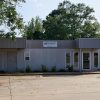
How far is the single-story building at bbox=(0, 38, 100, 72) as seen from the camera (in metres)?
37.5

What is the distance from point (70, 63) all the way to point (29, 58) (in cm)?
480

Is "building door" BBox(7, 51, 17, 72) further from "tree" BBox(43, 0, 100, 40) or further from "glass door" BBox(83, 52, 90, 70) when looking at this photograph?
"tree" BBox(43, 0, 100, 40)

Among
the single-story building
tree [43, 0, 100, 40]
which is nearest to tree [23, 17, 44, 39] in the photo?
tree [43, 0, 100, 40]

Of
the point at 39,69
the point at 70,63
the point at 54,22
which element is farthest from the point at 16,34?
the point at 54,22

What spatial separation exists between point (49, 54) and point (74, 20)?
1270 inches

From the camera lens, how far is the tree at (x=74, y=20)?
6731cm

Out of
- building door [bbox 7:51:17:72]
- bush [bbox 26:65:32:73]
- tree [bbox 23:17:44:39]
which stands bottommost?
bush [bbox 26:65:32:73]

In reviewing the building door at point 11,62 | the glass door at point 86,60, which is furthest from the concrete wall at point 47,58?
the glass door at point 86,60

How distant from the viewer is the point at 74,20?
69500 millimetres

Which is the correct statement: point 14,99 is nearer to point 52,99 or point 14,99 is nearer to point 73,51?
point 52,99

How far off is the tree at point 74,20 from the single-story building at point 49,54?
89.3 ft

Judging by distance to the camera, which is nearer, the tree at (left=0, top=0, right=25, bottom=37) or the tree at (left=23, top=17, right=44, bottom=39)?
the tree at (left=0, top=0, right=25, bottom=37)

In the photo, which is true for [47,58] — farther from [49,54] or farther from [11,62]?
[11,62]

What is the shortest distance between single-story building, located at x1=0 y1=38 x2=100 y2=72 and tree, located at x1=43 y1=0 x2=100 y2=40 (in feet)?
89.3
